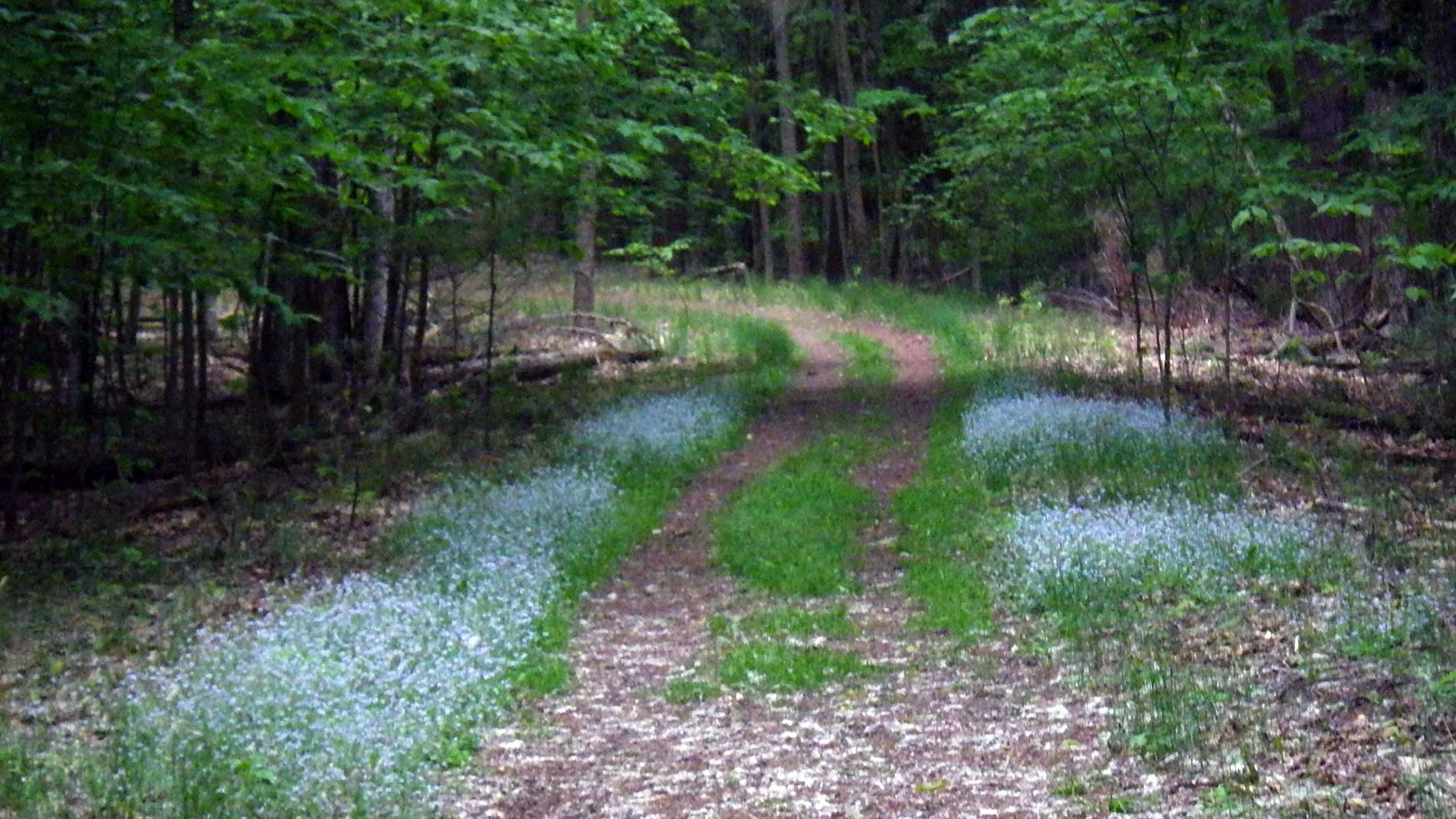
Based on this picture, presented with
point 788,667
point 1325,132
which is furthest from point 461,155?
point 1325,132

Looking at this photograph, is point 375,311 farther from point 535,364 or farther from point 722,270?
point 722,270

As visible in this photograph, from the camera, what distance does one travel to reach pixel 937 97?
4022 centimetres

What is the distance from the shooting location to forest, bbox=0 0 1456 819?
662 centimetres

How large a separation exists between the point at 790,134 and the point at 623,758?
95.5 ft

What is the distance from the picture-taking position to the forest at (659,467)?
Result: 6.62 meters

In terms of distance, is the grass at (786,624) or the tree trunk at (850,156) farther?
the tree trunk at (850,156)

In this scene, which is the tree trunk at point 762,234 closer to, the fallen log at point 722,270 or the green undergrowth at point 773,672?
the fallen log at point 722,270

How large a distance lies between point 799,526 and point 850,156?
25.5 m

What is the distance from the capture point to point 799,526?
482 inches

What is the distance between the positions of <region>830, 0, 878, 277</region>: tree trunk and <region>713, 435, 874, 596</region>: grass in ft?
69.7


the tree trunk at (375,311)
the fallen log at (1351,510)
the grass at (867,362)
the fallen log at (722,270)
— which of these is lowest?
the fallen log at (1351,510)

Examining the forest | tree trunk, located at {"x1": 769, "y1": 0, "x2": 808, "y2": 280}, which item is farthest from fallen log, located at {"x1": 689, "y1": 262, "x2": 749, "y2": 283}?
the forest

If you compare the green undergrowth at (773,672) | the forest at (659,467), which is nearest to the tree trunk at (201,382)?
the forest at (659,467)

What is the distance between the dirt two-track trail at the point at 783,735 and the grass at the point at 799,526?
33 centimetres
